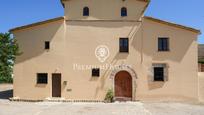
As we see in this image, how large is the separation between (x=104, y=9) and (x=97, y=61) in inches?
175

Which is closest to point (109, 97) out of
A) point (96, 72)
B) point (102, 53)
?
point (96, 72)

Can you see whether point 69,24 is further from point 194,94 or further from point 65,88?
point 194,94

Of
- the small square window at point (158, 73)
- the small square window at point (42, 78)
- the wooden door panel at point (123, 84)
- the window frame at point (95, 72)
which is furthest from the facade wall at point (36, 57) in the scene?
the small square window at point (158, 73)

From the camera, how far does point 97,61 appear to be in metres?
24.6

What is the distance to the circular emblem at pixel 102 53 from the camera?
24.6m

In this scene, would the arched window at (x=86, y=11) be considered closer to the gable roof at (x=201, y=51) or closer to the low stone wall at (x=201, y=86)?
the low stone wall at (x=201, y=86)

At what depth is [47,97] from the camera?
24.1m

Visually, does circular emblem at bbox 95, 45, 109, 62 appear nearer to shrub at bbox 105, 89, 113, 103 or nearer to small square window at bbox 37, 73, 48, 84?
shrub at bbox 105, 89, 113, 103

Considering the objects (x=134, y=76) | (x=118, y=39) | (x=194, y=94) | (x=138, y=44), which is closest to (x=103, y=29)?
(x=118, y=39)

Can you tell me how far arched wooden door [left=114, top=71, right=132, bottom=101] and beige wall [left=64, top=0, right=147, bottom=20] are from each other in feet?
15.8

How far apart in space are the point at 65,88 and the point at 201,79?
11.5 m

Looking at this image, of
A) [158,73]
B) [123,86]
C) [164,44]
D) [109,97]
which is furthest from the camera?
[123,86]

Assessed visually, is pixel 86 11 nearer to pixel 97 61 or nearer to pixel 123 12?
pixel 123 12

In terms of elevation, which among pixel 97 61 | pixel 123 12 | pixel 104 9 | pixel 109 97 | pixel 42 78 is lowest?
pixel 109 97
